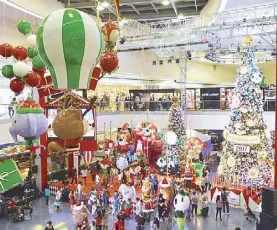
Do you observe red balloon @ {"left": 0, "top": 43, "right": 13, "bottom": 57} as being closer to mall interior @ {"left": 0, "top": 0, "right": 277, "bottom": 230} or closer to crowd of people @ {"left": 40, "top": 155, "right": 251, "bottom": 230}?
mall interior @ {"left": 0, "top": 0, "right": 277, "bottom": 230}

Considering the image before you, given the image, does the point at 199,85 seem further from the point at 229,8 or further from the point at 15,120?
the point at 15,120

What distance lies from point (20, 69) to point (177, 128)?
9.55 meters

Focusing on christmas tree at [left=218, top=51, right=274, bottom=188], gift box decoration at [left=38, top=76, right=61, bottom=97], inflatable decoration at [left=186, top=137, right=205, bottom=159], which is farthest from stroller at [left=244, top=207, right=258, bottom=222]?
gift box decoration at [left=38, top=76, right=61, bottom=97]

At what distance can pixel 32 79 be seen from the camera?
547 cm

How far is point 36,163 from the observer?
13523 millimetres

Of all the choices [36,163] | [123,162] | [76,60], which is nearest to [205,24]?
[123,162]

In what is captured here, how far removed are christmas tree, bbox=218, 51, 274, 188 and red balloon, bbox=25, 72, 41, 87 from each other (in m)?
7.56

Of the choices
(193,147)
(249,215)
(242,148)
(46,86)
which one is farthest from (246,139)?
(46,86)

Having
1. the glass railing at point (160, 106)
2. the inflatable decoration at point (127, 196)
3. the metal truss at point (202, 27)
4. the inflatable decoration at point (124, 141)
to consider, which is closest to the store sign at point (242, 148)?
the inflatable decoration at point (127, 196)

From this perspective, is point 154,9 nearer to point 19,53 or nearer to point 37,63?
point 19,53

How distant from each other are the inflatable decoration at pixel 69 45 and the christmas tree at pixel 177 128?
10750mm

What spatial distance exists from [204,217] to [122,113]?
8.98m

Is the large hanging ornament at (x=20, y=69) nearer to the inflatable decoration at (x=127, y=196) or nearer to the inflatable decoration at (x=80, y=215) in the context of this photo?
the inflatable decoration at (x=80, y=215)

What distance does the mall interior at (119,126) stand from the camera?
412 cm
